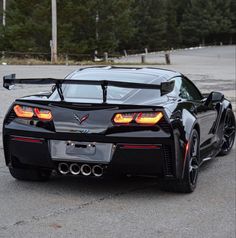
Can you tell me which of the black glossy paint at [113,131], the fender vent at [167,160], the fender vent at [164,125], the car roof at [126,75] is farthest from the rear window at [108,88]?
the fender vent at [167,160]

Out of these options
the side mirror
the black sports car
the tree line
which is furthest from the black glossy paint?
the tree line

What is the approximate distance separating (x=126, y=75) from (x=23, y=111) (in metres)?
1.51

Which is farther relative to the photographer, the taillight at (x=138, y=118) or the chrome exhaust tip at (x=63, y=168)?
the chrome exhaust tip at (x=63, y=168)

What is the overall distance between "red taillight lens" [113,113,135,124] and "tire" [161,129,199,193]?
790 millimetres

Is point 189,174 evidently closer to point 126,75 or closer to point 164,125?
Answer: point 164,125

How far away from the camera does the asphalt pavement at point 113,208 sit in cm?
490

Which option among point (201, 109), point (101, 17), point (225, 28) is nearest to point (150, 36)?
point (225, 28)

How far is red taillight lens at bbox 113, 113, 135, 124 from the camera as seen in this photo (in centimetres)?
571

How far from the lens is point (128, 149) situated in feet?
18.6

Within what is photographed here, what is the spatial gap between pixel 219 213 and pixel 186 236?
0.91 m

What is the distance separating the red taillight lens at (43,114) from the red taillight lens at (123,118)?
0.68 meters

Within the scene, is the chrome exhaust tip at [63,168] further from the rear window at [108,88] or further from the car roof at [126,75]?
the car roof at [126,75]

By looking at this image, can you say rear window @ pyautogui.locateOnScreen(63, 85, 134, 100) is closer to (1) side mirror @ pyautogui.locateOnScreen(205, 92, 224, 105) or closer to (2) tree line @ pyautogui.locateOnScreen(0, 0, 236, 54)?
(1) side mirror @ pyautogui.locateOnScreen(205, 92, 224, 105)

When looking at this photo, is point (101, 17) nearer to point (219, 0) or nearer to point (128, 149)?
point (219, 0)
